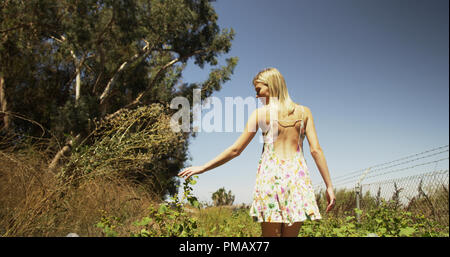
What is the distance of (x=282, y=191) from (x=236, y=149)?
399mm

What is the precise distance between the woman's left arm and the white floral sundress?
0.12 m

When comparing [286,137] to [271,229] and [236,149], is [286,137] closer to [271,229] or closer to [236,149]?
[236,149]

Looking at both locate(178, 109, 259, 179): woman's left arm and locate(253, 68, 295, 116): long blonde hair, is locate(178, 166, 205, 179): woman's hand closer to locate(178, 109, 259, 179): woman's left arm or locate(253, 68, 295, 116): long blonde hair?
locate(178, 109, 259, 179): woman's left arm

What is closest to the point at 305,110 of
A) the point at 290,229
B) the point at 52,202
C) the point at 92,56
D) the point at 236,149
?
the point at 236,149

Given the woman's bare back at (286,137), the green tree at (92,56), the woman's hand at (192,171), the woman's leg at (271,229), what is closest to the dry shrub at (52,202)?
the woman's hand at (192,171)

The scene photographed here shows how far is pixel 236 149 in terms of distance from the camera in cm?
206

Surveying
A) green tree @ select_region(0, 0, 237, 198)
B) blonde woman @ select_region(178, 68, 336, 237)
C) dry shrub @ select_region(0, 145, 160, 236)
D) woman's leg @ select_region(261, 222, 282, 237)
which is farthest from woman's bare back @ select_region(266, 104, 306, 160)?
green tree @ select_region(0, 0, 237, 198)

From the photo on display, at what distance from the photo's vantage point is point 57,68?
38.2 ft

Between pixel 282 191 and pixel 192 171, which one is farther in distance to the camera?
pixel 192 171

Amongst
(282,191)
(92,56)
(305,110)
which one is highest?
(92,56)

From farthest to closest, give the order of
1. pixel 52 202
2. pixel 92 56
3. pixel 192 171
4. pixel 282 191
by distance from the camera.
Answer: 1. pixel 92 56
2. pixel 52 202
3. pixel 192 171
4. pixel 282 191

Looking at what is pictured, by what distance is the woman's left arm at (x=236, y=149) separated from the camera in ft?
6.75
